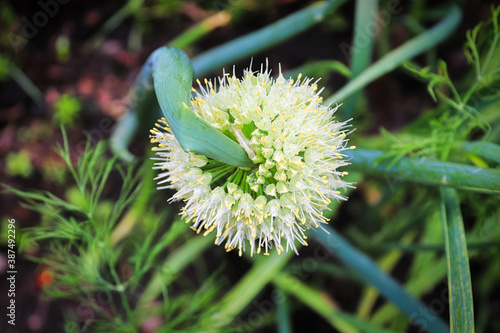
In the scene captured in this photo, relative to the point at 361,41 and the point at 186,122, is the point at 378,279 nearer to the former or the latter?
the point at 361,41

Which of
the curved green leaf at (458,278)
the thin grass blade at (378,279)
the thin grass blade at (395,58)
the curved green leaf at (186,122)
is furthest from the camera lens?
the thin grass blade at (378,279)

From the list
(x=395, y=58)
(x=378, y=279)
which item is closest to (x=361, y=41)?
(x=395, y=58)

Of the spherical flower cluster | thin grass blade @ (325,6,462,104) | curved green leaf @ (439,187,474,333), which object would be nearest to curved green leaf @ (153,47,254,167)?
the spherical flower cluster

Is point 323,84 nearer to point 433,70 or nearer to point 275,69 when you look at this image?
point 275,69

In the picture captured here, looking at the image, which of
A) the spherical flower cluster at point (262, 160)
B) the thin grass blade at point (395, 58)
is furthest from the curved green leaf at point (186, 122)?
the thin grass blade at point (395, 58)

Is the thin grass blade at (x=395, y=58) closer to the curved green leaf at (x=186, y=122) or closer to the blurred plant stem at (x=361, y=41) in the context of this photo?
the blurred plant stem at (x=361, y=41)

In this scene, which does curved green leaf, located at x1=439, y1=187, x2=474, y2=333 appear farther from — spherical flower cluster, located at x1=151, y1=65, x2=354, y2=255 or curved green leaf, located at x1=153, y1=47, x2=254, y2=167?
curved green leaf, located at x1=153, y1=47, x2=254, y2=167
